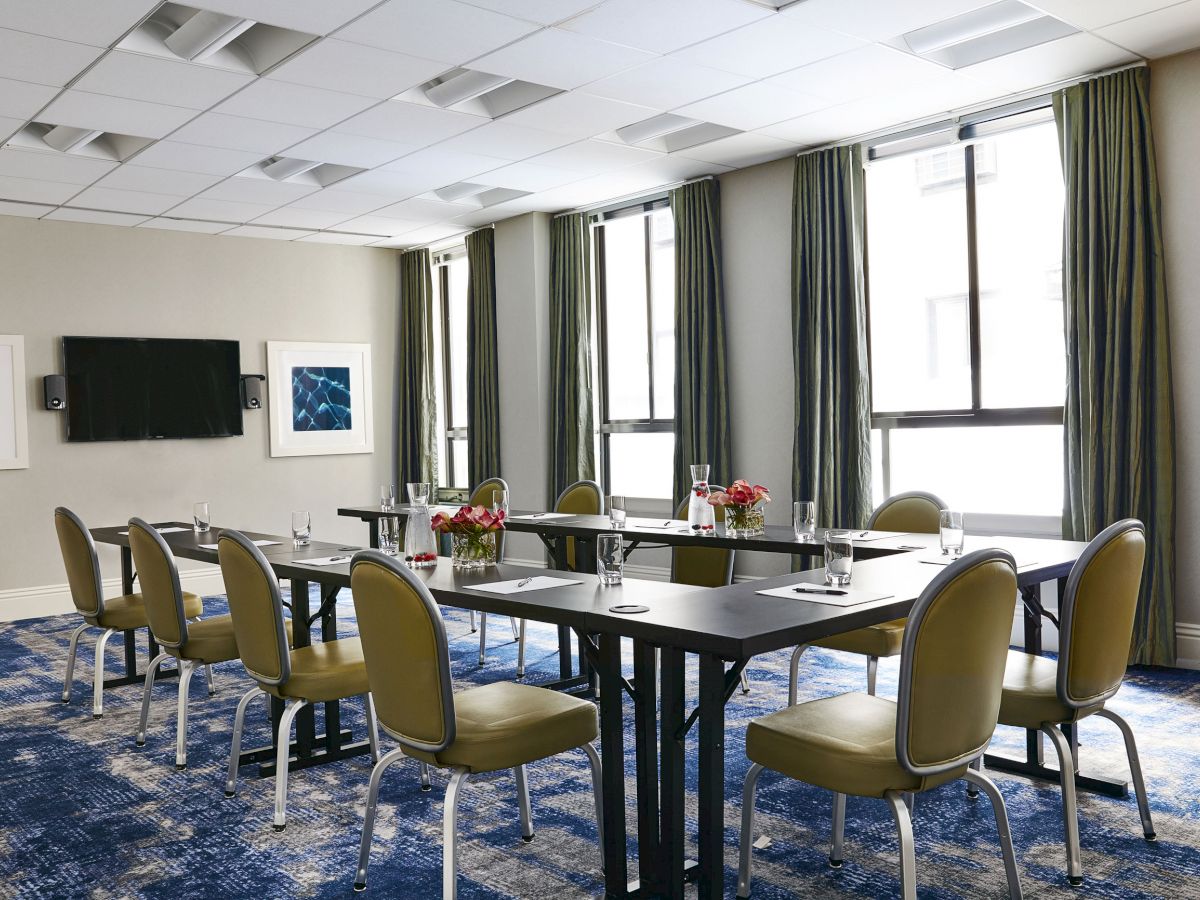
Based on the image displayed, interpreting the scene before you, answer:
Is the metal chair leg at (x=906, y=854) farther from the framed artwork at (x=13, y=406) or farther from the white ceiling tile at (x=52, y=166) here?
the framed artwork at (x=13, y=406)

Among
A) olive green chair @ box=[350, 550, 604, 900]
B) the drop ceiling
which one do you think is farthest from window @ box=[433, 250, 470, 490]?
olive green chair @ box=[350, 550, 604, 900]

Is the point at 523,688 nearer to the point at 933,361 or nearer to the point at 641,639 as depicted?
the point at 641,639

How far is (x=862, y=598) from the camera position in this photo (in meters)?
2.56

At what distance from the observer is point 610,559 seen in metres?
2.80

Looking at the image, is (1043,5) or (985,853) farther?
(1043,5)

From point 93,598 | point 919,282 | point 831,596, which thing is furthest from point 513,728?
point 919,282

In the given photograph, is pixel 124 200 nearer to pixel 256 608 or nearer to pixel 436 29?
pixel 436 29

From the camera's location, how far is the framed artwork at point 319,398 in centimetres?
839

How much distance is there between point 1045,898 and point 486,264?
659cm

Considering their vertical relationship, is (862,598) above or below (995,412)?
below

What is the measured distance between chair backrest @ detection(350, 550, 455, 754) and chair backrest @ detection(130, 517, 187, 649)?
147cm

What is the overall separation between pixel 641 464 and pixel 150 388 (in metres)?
3.71

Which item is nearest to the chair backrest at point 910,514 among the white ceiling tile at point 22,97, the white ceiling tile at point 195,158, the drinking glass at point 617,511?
the drinking glass at point 617,511

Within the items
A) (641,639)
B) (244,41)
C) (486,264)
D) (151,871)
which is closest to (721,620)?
(641,639)
